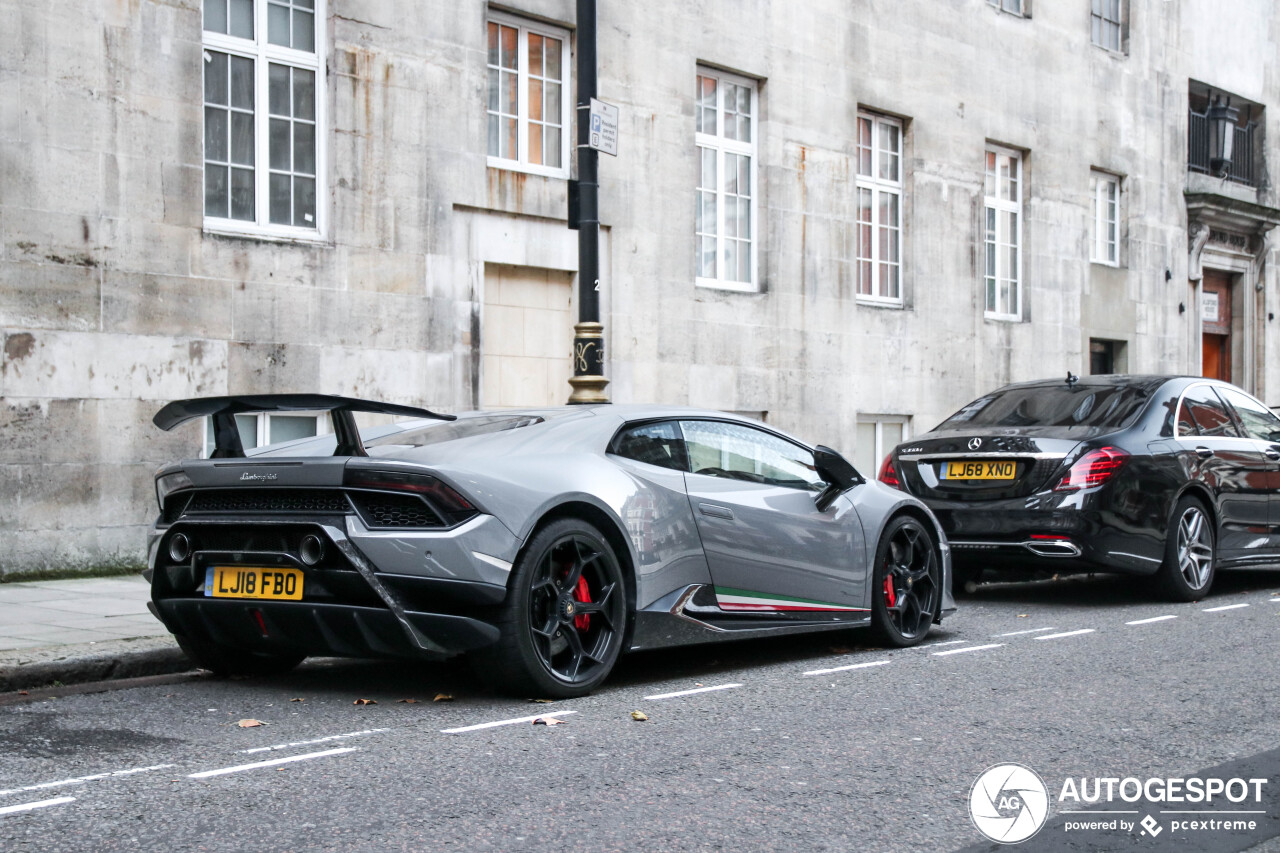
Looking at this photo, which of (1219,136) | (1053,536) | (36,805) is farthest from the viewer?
(1219,136)

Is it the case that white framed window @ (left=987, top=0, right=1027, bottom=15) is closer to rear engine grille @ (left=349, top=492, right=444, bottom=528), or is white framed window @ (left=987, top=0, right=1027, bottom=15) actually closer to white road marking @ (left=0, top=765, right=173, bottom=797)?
rear engine grille @ (left=349, top=492, right=444, bottom=528)

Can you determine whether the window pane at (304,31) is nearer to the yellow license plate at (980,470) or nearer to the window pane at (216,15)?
the window pane at (216,15)

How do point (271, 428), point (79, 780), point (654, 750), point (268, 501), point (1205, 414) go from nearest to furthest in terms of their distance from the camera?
1. point (79, 780)
2. point (654, 750)
3. point (268, 501)
4. point (1205, 414)
5. point (271, 428)

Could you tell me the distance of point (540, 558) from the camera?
6191mm

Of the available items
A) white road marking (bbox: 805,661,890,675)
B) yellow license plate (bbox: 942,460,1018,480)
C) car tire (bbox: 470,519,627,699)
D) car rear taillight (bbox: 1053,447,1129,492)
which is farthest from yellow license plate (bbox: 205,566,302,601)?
car rear taillight (bbox: 1053,447,1129,492)

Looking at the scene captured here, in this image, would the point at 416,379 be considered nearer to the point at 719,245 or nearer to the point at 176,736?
the point at 719,245

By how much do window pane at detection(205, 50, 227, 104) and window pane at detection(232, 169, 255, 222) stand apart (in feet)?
2.00

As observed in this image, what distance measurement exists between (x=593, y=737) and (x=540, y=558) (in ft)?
2.89

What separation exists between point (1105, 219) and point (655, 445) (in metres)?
18.0

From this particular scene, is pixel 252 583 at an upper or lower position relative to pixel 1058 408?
lower

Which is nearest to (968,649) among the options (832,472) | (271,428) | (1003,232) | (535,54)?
(832,472)

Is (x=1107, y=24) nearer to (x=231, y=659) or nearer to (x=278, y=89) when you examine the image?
(x=278, y=89)

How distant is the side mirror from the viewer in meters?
7.95

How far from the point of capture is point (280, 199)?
42.3 feet
